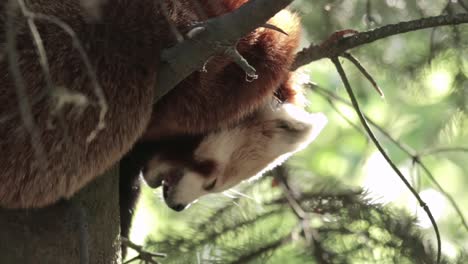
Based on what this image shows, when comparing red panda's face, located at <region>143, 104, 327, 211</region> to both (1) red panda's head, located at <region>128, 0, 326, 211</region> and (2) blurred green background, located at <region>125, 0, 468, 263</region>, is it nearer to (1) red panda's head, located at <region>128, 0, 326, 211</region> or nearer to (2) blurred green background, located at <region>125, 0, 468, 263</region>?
(1) red panda's head, located at <region>128, 0, 326, 211</region>

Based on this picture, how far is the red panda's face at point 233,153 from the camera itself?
7.32 ft

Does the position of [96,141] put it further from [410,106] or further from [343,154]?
[343,154]

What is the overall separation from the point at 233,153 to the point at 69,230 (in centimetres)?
70

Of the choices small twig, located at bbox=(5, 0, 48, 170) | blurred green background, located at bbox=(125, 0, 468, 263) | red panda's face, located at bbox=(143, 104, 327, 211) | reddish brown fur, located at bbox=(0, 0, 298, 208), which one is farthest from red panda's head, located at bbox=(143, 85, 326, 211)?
small twig, located at bbox=(5, 0, 48, 170)

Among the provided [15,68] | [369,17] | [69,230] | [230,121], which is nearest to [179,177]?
[230,121]

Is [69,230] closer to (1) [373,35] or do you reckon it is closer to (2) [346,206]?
(1) [373,35]

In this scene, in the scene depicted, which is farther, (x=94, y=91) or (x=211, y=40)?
(x=94, y=91)

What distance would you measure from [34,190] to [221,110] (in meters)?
0.49

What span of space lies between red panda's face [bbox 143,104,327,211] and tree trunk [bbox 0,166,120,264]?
1.63ft

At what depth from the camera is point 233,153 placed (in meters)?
2.30

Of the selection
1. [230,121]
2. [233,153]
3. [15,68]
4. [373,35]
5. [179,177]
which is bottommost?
[179,177]

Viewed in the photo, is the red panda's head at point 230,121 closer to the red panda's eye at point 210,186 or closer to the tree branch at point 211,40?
the red panda's eye at point 210,186

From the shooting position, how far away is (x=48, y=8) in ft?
5.71

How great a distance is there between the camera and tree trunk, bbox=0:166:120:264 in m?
1.65
